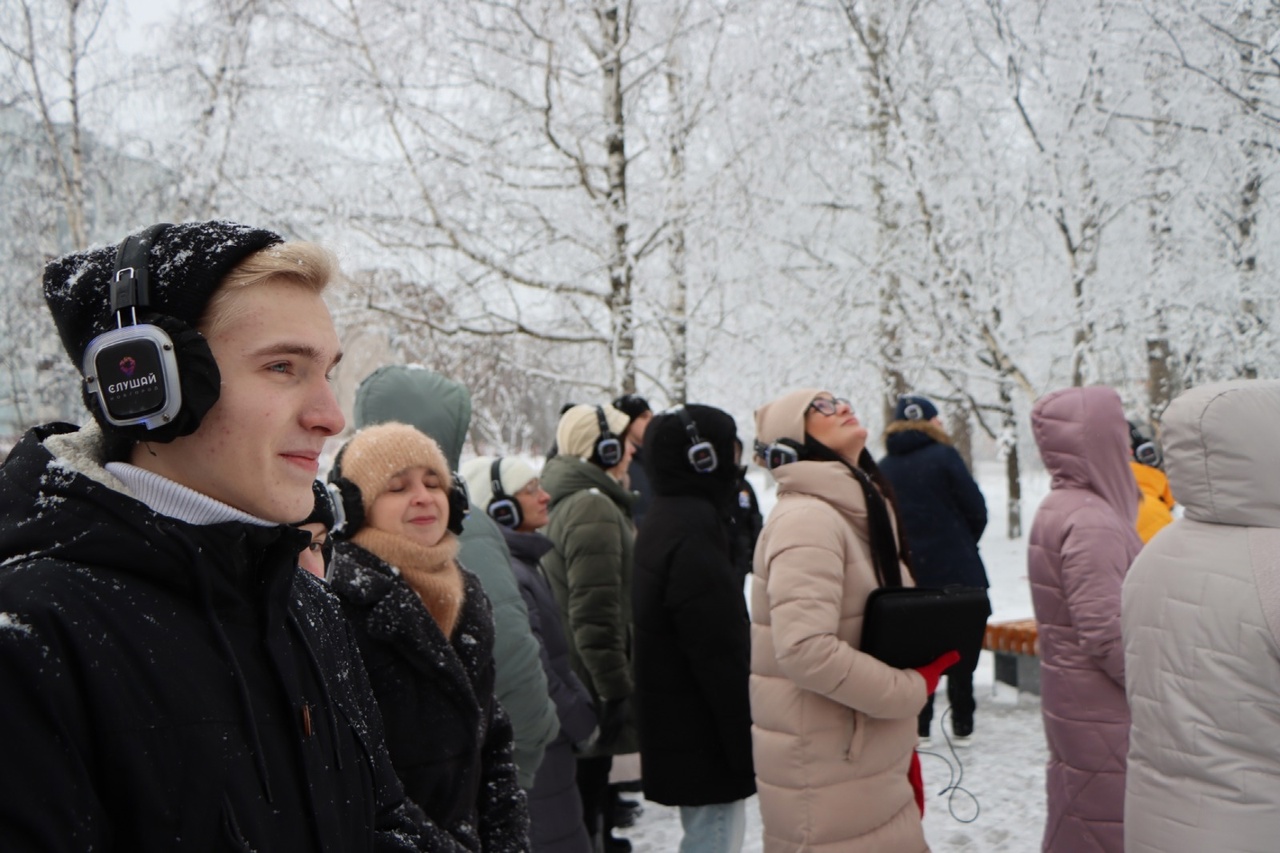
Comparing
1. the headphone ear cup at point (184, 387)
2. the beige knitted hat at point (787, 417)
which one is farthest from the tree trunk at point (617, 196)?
the headphone ear cup at point (184, 387)

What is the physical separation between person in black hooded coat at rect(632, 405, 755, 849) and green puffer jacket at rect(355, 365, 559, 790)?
25.6 inches

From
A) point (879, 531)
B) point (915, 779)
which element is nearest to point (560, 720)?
point (915, 779)

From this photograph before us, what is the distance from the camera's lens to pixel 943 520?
20.1ft

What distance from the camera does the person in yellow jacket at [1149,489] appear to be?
5.41m

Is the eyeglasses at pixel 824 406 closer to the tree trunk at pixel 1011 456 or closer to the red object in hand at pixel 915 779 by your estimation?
the red object in hand at pixel 915 779

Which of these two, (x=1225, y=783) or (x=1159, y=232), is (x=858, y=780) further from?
(x=1159, y=232)

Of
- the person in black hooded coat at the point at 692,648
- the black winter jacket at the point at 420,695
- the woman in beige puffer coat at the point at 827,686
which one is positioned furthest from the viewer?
the person in black hooded coat at the point at 692,648

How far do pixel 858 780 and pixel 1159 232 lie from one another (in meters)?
8.16

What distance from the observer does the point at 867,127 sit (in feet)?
35.6

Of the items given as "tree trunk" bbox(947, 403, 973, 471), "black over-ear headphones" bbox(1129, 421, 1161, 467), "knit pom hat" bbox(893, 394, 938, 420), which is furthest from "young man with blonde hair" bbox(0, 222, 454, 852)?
"tree trunk" bbox(947, 403, 973, 471)

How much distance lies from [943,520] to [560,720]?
3421mm

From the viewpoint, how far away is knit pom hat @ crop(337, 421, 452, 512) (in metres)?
2.47

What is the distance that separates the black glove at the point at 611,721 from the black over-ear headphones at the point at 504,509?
3.34ft

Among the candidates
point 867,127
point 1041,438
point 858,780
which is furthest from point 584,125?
point 858,780
